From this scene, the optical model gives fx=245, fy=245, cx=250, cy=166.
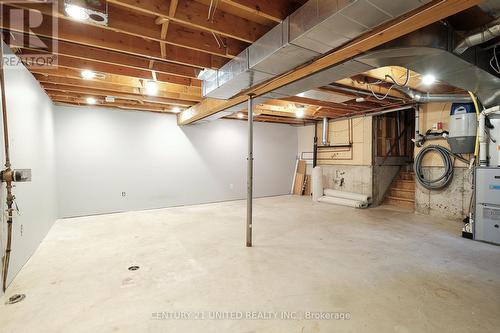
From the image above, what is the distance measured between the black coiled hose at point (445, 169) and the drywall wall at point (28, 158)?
21.2ft

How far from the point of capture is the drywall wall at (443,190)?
456 cm

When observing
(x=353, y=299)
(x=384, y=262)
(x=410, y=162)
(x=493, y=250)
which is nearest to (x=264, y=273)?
(x=353, y=299)

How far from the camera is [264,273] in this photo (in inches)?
100

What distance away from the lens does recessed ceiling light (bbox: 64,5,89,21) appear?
67.7 inches

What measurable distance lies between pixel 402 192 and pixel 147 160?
636cm

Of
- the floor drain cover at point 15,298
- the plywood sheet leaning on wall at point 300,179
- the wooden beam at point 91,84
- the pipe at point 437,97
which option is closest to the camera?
the floor drain cover at point 15,298

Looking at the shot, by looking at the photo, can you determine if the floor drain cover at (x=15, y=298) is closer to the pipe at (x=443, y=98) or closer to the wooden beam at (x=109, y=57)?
the wooden beam at (x=109, y=57)

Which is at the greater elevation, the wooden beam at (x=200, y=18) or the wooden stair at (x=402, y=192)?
the wooden beam at (x=200, y=18)

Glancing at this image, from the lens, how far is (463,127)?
13.8 ft

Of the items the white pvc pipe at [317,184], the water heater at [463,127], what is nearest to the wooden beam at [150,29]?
the water heater at [463,127]

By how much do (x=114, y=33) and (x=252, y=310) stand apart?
2.90 meters

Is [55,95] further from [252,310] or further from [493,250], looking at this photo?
[493,250]

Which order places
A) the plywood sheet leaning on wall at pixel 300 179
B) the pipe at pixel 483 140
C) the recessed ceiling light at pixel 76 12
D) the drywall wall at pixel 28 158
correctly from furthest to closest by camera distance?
the plywood sheet leaning on wall at pixel 300 179
the pipe at pixel 483 140
the drywall wall at pixel 28 158
the recessed ceiling light at pixel 76 12

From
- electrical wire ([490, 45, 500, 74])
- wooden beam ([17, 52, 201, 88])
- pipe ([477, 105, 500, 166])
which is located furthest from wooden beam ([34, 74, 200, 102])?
pipe ([477, 105, 500, 166])
